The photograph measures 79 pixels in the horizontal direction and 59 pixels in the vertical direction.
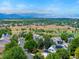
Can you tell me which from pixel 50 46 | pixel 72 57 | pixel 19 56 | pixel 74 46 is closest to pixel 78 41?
pixel 74 46

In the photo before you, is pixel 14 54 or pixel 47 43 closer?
pixel 14 54

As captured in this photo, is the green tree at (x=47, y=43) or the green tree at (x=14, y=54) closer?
the green tree at (x=14, y=54)

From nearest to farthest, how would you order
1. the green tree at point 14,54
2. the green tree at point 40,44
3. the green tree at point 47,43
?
the green tree at point 14,54, the green tree at point 47,43, the green tree at point 40,44

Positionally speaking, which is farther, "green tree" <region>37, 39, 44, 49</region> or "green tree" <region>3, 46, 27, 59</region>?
"green tree" <region>37, 39, 44, 49</region>

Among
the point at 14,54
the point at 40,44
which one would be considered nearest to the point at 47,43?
the point at 40,44

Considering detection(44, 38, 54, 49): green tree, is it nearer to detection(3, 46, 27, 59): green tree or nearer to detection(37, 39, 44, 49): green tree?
detection(37, 39, 44, 49): green tree

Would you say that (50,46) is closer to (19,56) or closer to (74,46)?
(74,46)

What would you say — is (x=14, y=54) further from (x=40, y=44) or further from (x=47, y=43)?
(x=47, y=43)

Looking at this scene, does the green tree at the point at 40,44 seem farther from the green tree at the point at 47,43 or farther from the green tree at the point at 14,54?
the green tree at the point at 14,54

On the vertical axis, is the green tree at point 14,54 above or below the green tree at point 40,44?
above

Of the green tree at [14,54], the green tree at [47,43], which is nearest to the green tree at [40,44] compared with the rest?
the green tree at [47,43]

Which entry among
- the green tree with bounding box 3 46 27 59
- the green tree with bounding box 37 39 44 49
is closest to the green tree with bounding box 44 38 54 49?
the green tree with bounding box 37 39 44 49

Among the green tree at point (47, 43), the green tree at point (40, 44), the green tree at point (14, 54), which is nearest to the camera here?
the green tree at point (14, 54)
